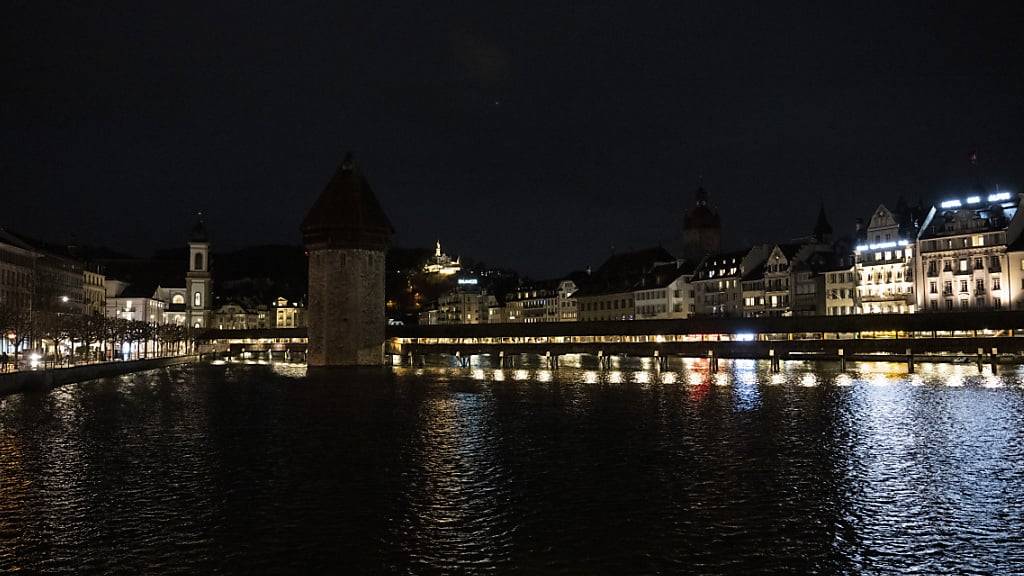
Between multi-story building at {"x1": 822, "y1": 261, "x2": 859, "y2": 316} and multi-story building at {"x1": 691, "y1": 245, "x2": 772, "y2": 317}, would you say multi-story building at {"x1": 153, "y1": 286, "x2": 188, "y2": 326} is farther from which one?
multi-story building at {"x1": 822, "y1": 261, "x2": 859, "y2": 316}

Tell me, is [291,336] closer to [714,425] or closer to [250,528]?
[714,425]

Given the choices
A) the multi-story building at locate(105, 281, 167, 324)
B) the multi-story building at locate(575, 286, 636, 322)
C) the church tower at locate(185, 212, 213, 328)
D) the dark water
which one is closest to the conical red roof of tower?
the dark water

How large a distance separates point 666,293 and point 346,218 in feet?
143

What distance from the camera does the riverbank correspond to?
3665 cm

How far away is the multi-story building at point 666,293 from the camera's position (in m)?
94.1

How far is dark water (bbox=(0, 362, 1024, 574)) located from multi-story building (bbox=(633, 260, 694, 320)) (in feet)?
207

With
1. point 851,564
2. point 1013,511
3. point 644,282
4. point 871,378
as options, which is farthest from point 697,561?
point 644,282

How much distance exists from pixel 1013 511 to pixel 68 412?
26.9m

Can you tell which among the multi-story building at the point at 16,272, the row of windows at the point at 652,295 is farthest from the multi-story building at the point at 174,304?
the row of windows at the point at 652,295

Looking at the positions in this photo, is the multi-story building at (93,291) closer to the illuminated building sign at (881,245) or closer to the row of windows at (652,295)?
the row of windows at (652,295)

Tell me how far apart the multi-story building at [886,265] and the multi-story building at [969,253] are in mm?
1392

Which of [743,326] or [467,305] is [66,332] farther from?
[467,305]

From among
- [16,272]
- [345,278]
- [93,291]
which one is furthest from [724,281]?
[93,291]

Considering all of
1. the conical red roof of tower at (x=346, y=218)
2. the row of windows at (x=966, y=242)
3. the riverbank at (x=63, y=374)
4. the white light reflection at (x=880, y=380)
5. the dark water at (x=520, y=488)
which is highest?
the conical red roof of tower at (x=346, y=218)
